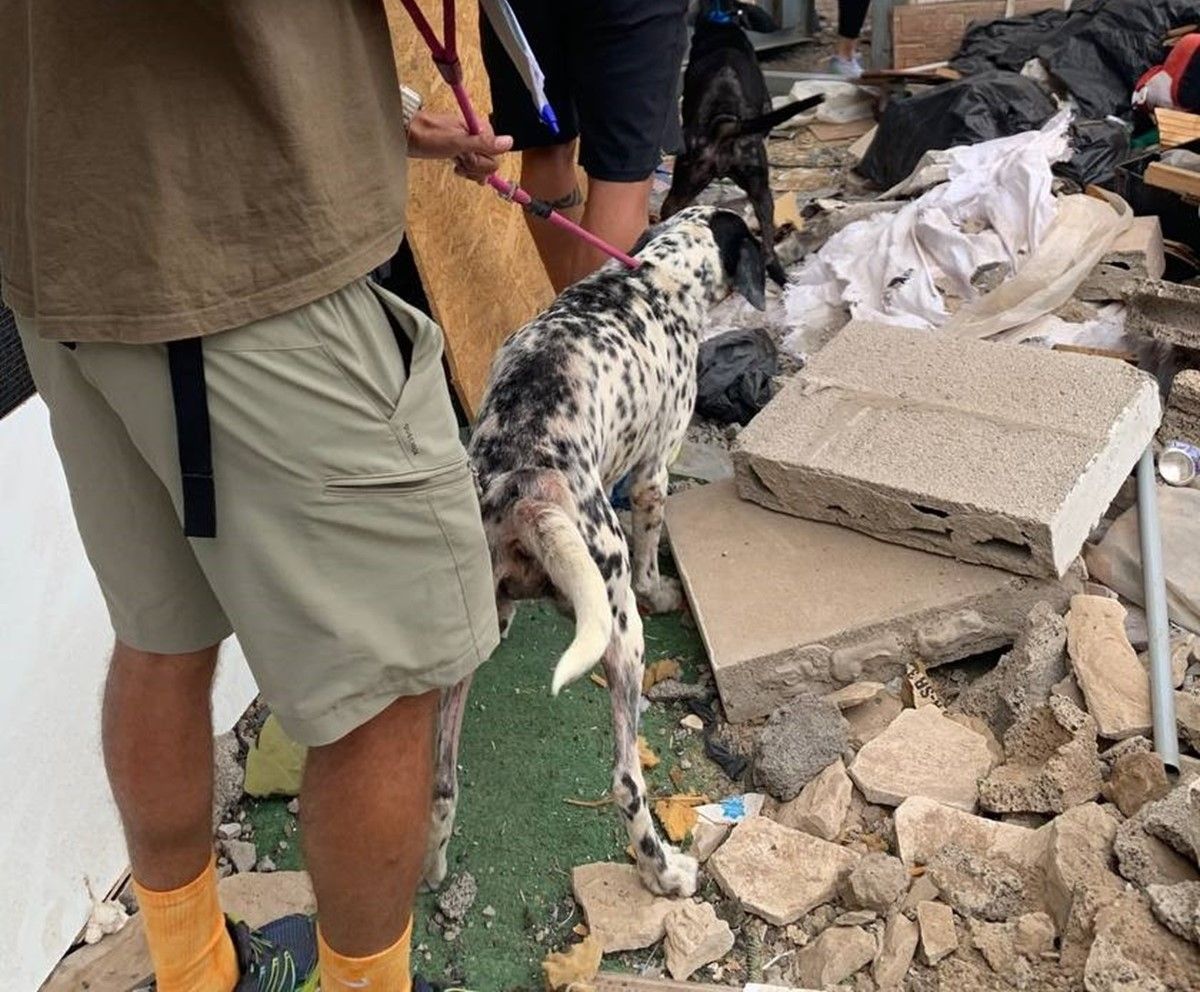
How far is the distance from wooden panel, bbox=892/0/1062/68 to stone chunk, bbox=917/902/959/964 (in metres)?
7.31

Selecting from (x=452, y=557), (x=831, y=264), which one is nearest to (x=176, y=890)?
(x=452, y=557)

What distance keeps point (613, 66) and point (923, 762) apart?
80.6 inches

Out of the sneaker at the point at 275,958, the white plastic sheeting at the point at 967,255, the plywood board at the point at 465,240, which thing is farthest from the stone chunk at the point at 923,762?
the white plastic sheeting at the point at 967,255

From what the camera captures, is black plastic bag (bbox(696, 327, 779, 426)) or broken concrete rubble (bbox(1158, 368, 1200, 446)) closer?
broken concrete rubble (bbox(1158, 368, 1200, 446))

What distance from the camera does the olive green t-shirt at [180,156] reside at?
1.35 m

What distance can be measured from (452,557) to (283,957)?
0.96 meters

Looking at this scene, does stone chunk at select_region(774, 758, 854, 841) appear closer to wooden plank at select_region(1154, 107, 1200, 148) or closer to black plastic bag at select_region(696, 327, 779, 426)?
black plastic bag at select_region(696, 327, 779, 426)

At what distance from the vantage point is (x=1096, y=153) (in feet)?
20.2

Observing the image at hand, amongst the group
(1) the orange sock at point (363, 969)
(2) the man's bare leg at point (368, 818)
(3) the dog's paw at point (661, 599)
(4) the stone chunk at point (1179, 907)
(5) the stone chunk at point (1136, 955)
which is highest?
(2) the man's bare leg at point (368, 818)

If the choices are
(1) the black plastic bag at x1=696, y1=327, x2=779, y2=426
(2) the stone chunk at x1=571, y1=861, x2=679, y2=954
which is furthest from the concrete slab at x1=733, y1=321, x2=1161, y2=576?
(2) the stone chunk at x1=571, y1=861, x2=679, y2=954

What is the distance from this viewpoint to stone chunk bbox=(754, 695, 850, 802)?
2.98 m

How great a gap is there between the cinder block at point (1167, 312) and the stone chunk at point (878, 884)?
8.15ft

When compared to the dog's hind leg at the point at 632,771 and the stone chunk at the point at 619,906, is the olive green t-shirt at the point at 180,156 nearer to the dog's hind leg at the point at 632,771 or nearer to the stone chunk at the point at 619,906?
the dog's hind leg at the point at 632,771

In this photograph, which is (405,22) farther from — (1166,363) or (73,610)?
(1166,363)
